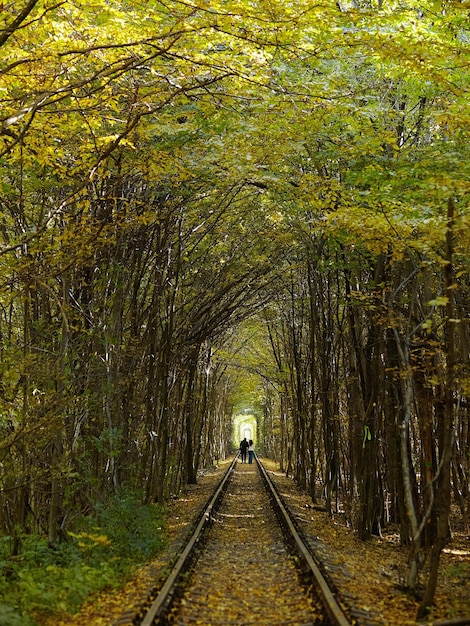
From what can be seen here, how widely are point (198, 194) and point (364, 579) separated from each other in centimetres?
919

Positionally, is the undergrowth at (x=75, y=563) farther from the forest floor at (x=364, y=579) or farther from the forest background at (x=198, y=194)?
the forest floor at (x=364, y=579)

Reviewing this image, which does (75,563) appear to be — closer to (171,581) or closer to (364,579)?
(171,581)

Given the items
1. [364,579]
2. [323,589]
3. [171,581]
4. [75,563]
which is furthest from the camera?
[75,563]

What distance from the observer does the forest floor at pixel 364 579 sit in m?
6.29

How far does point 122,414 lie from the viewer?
1363 centimetres

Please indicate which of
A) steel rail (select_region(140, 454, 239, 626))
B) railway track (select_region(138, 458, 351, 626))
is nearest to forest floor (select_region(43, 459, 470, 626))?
steel rail (select_region(140, 454, 239, 626))

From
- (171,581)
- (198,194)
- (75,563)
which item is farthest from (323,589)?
(198,194)

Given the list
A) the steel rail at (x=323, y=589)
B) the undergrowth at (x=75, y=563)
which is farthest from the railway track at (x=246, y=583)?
the undergrowth at (x=75, y=563)

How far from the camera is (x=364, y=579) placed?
26.1ft

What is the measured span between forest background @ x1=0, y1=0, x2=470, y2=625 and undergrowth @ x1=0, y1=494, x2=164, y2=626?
3.0 inches

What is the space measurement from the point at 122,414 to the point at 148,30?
881 cm

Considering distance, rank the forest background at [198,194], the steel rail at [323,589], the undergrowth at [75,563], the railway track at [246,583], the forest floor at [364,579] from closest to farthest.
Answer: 1. the steel rail at [323,589]
2. the railway track at [246,583]
3. the forest floor at [364,579]
4. the undergrowth at [75,563]
5. the forest background at [198,194]

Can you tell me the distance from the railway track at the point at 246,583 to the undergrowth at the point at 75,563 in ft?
3.03

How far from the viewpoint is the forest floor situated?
6285 millimetres
